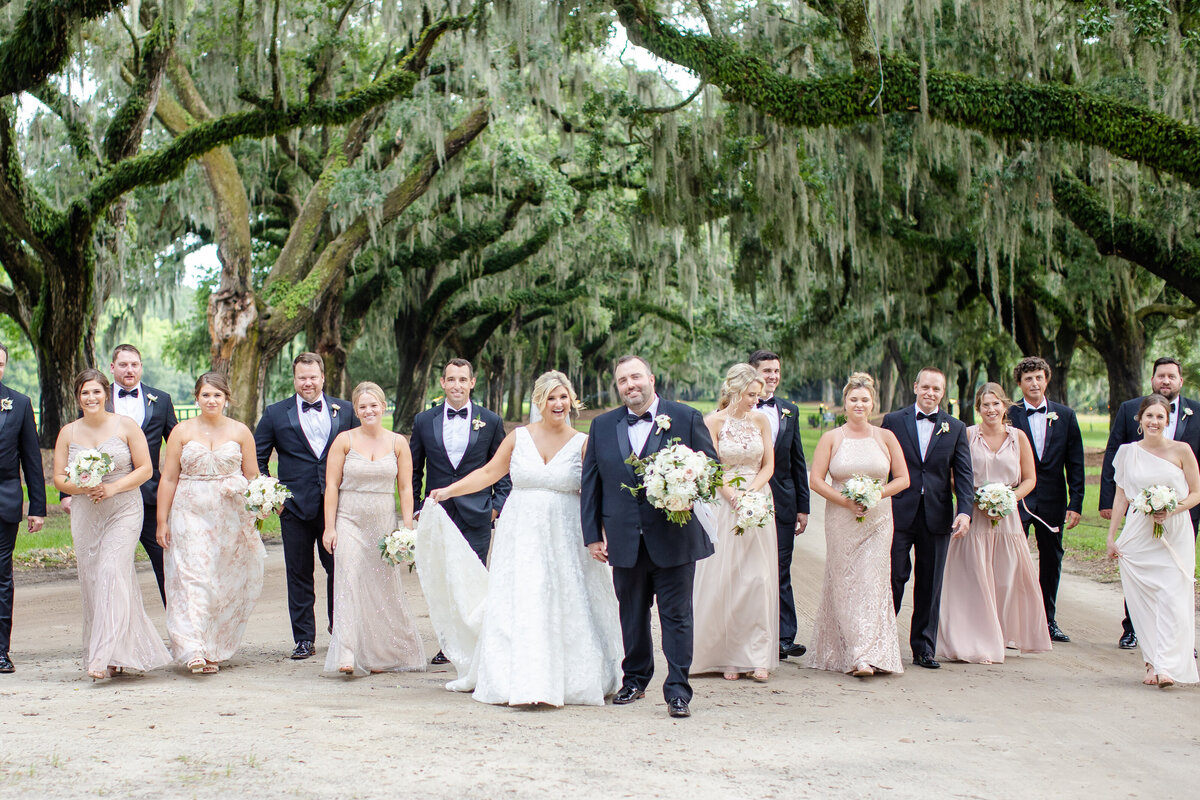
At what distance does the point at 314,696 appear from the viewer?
5.82 m

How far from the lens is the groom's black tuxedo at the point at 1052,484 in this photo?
8273mm

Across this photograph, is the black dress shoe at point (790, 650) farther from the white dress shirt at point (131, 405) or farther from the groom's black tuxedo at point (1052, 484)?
the white dress shirt at point (131, 405)

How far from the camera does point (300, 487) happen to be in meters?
7.48

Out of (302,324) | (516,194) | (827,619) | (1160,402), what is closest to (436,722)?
(827,619)

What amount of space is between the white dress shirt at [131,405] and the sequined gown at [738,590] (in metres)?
3.88

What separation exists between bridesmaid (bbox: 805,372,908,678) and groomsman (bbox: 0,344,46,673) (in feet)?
15.7

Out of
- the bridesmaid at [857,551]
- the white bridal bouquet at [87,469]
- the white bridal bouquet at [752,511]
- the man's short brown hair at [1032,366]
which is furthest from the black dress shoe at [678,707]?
the man's short brown hair at [1032,366]

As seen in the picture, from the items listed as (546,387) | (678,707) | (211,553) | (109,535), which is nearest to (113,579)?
(109,535)

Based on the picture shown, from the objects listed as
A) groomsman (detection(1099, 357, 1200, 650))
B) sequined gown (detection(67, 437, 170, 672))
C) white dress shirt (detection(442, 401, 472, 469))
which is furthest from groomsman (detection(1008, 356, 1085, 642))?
sequined gown (detection(67, 437, 170, 672))

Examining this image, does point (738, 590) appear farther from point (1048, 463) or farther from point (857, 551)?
point (1048, 463)

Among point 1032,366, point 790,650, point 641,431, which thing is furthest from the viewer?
point 1032,366

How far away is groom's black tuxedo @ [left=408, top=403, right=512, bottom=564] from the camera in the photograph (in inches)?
299

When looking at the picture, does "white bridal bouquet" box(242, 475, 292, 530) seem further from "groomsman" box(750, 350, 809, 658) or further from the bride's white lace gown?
"groomsman" box(750, 350, 809, 658)

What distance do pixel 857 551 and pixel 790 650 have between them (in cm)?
94
